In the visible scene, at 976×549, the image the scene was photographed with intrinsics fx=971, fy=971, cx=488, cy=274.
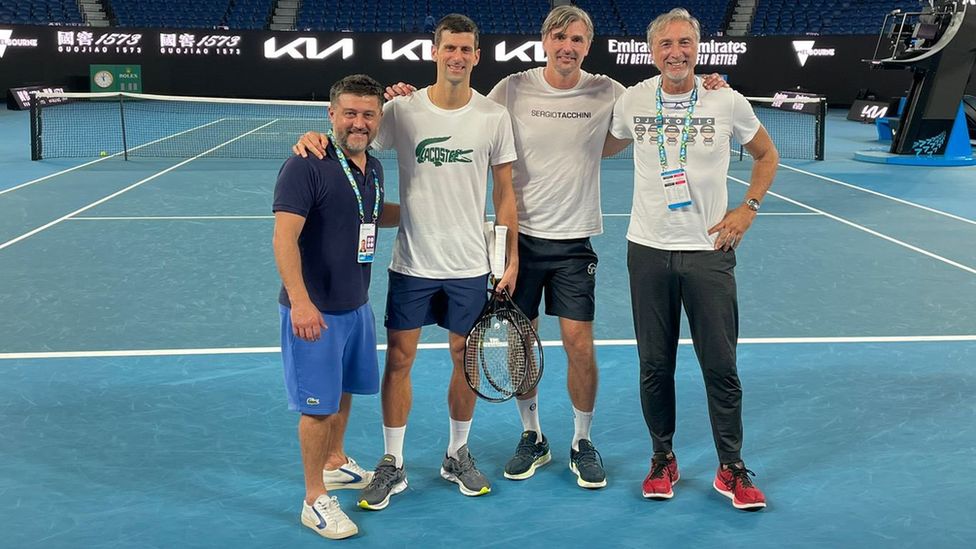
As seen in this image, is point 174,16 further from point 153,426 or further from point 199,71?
point 153,426

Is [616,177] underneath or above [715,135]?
underneath

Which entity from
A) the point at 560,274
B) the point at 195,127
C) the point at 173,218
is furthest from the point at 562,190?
the point at 195,127

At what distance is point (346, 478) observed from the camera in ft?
15.1

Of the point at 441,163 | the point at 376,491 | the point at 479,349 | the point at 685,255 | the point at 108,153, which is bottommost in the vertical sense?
the point at 108,153

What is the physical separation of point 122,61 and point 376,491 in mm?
27888

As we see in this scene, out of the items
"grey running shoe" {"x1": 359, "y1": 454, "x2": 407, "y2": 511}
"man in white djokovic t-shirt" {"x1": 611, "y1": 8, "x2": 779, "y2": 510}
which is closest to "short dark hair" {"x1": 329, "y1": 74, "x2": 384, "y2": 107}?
"man in white djokovic t-shirt" {"x1": 611, "y1": 8, "x2": 779, "y2": 510}

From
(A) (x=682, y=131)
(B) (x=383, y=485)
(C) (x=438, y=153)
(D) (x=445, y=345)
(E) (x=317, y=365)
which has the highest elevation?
(A) (x=682, y=131)

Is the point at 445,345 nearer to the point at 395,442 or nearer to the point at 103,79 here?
the point at 395,442

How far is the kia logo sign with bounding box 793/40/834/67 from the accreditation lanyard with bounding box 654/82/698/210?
91.6 feet

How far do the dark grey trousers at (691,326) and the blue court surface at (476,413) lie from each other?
34 cm

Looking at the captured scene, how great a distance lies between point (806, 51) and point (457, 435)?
28.4m

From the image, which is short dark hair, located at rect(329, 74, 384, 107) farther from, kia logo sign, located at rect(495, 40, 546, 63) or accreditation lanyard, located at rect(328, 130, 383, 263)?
kia logo sign, located at rect(495, 40, 546, 63)

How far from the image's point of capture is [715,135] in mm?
4273

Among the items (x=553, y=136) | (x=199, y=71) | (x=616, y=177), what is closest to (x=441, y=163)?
(x=553, y=136)
